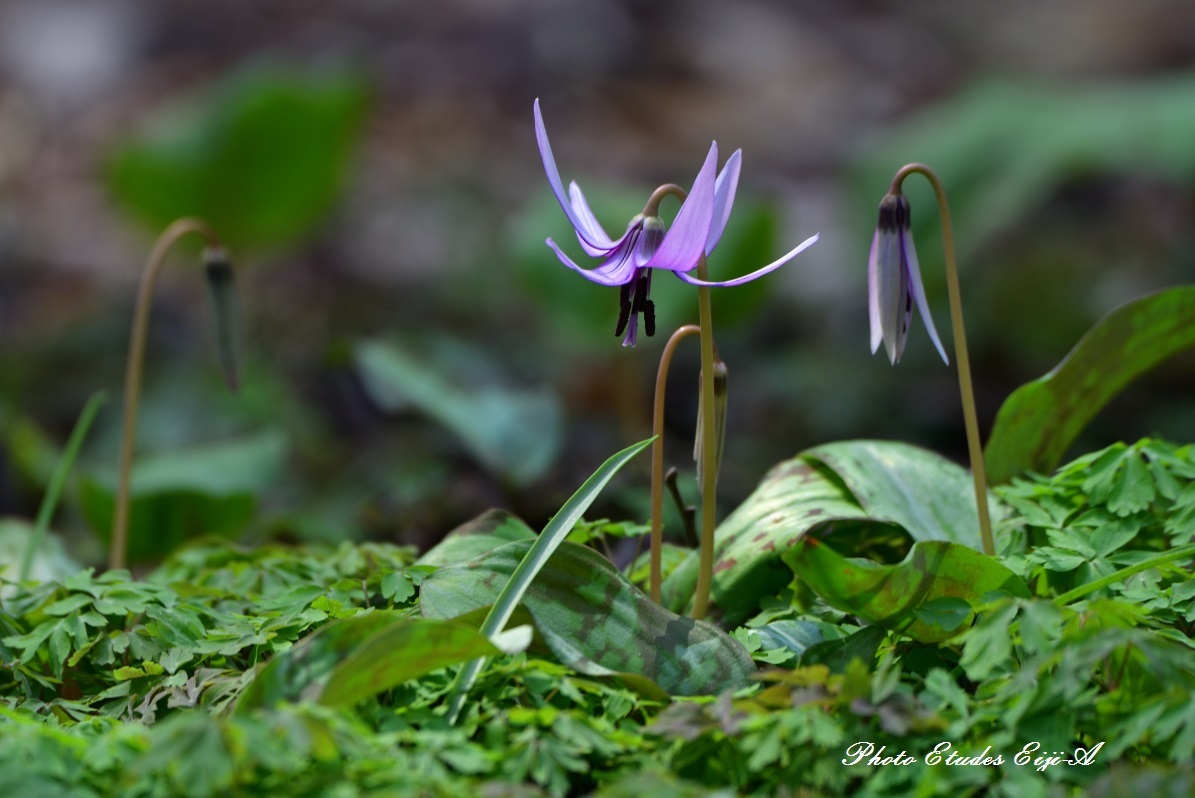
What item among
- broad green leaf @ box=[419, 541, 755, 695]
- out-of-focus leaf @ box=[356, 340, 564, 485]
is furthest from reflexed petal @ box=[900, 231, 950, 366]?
out-of-focus leaf @ box=[356, 340, 564, 485]

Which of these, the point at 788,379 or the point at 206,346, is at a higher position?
the point at 206,346

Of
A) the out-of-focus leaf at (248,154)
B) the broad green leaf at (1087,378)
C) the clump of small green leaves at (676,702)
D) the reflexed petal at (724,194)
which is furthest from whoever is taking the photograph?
the out-of-focus leaf at (248,154)

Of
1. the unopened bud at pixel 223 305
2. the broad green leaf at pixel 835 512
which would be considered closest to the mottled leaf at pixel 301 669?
the broad green leaf at pixel 835 512

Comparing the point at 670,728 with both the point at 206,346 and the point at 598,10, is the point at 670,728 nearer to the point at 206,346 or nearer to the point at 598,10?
the point at 206,346

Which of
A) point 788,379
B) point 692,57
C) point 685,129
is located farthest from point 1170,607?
point 692,57

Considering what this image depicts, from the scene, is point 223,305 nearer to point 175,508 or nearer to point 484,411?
point 175,508

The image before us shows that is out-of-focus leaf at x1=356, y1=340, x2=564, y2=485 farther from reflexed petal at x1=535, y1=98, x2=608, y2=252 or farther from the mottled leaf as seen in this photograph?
the mottled leaf

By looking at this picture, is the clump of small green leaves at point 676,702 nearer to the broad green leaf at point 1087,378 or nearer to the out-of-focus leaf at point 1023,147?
the broad green leaf at point 1087,378
